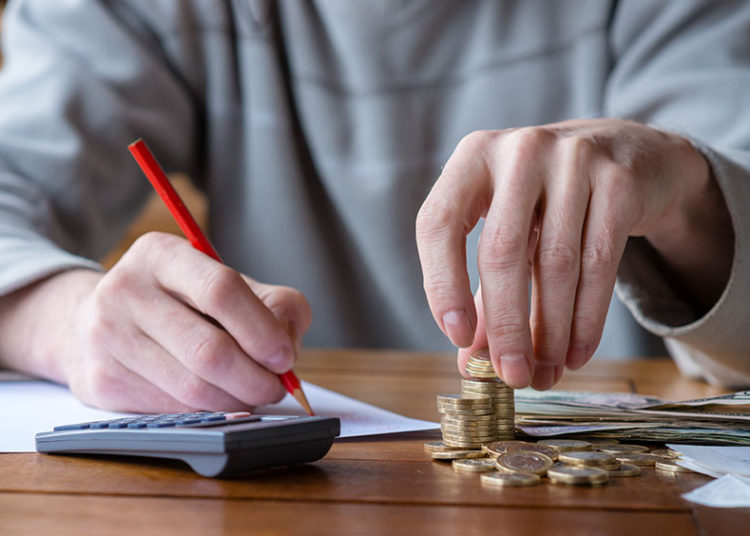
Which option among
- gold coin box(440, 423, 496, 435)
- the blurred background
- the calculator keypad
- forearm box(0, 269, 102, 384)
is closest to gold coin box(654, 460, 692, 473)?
gold coin box(440, 423, 496, 435)

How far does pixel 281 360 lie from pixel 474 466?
8.0 inches

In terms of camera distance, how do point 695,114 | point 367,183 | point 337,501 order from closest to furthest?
point 337,501, point 695,114, point 367,183

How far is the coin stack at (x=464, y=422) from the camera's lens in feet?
1.62

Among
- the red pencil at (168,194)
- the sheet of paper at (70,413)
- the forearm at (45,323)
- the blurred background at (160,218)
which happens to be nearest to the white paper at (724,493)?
the sheet of paper at (70,413)

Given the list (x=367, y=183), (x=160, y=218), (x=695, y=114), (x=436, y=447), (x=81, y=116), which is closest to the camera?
(x=436, y=447)

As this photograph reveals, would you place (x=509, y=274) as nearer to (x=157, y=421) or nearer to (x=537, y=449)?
(x=537, y=449)

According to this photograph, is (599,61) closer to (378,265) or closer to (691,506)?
(378,265)

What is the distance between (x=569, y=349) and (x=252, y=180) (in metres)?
0.97

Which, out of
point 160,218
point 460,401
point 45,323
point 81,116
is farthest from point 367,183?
point 160,218

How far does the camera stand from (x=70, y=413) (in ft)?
2.11

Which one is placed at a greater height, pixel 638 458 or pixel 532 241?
pixel 532 241

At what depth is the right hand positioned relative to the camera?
58 centimetres

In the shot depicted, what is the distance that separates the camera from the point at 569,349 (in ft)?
1.71

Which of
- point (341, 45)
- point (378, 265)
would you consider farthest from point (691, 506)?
point (341, 45)
